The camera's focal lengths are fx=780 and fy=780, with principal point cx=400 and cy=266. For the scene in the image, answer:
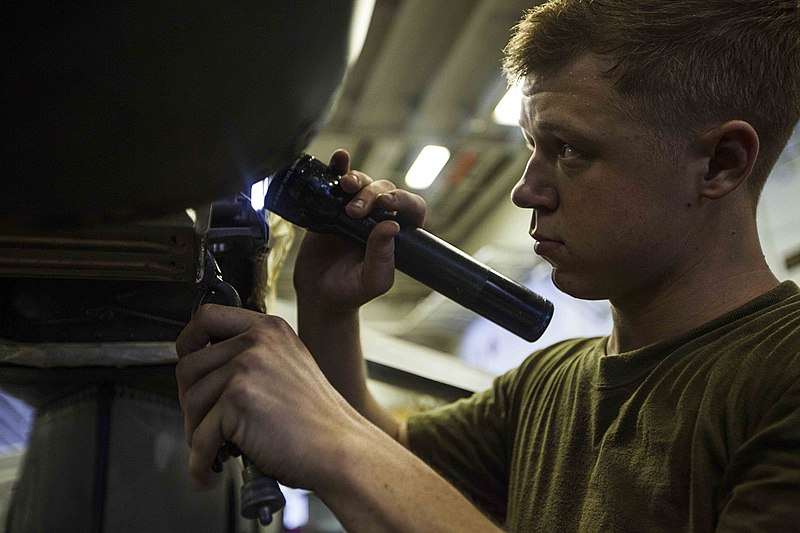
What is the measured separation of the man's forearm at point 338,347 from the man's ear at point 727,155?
447 millimetres

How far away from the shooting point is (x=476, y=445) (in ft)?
3.59

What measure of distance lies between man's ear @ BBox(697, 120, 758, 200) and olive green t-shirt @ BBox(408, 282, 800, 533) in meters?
0.12

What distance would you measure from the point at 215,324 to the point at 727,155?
58cm

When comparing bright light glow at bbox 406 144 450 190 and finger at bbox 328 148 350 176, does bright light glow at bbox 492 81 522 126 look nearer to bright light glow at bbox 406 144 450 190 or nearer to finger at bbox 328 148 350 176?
bright light glow at bbox 406 144 450 190

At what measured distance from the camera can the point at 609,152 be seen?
834mm

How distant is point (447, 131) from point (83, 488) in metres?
3.27

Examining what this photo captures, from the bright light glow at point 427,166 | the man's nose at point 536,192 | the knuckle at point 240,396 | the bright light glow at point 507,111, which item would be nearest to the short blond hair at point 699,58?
the man's nose at point 536,192

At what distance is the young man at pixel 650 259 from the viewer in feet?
2.40

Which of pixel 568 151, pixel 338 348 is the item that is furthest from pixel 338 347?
pixel 568 151

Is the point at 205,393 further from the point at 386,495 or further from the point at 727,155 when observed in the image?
the point at 727,155

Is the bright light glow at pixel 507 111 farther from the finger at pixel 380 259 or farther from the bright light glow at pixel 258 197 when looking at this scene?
the bright light glow at pixel 258 197

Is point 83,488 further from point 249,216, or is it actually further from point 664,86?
point 664,86

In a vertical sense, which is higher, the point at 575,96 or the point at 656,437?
the point at 575,96

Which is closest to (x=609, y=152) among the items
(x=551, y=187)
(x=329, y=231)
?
(x=551, y=187)
